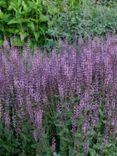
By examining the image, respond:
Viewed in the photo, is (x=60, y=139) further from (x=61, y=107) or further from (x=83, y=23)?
(x=83, y=23)

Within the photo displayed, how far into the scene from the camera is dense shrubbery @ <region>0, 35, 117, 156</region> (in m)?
2.72

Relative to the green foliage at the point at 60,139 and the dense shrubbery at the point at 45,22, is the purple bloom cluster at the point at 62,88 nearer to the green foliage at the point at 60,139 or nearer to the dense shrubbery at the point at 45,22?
the green foliage at the point at 60,139

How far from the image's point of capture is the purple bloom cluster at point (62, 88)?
279cm

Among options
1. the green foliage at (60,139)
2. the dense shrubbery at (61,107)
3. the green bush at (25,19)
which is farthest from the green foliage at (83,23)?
the green foliage at (60,139)

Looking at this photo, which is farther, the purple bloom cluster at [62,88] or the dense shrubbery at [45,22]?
the dense shrubbery at [45,22]

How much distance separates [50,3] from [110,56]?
9.74ft

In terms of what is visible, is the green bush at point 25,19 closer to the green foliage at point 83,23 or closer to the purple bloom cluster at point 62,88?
the green foliage at point 83,23

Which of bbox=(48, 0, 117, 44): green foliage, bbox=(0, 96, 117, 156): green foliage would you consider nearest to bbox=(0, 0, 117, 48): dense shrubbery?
bbox=(48, 0, 117, 44): green foliage

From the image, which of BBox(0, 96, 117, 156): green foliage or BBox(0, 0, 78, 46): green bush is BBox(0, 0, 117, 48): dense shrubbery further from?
BBox(0, 96, 117, 156): green foliage

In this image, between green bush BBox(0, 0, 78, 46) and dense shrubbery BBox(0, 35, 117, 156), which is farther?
green bush BBox(0, 0, 78, 46)

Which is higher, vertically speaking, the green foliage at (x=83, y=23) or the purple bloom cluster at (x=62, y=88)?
the purple bloom cluster at (x=62, y=88)

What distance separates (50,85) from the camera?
3043mm

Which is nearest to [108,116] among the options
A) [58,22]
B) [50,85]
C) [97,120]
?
[97,120]

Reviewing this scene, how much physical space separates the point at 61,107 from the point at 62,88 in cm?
A: 15
